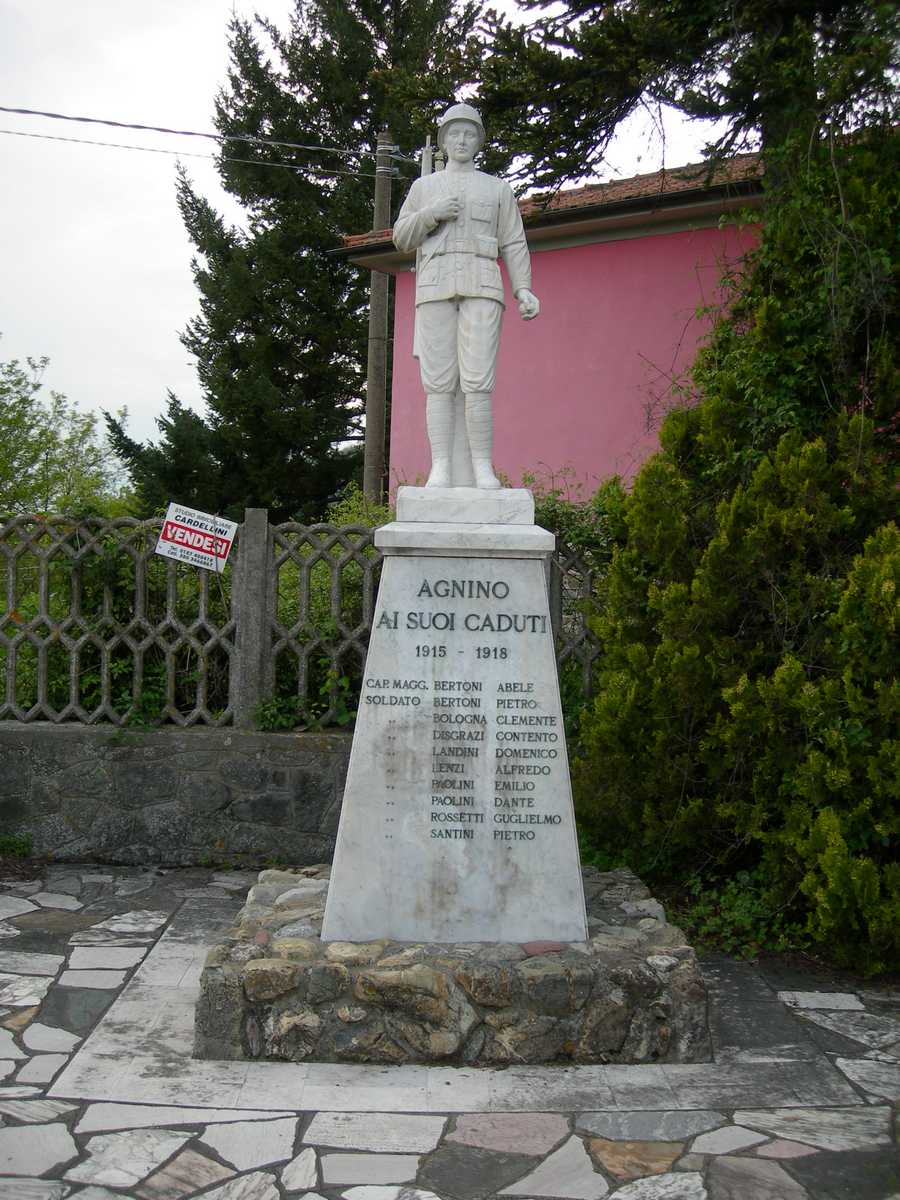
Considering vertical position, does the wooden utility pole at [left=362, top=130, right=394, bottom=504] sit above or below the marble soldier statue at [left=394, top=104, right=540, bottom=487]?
above

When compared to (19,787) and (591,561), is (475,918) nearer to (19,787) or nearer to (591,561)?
(591,561)

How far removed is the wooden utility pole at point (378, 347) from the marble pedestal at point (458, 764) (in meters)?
10.9

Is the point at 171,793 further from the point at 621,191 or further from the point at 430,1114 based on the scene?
the point at 621,191

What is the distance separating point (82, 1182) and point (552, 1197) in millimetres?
1287

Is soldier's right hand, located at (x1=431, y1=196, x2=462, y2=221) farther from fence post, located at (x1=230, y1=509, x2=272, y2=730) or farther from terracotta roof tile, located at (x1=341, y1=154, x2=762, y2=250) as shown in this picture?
terracotta roof tile, located at (x1=341, y1=154, x2=762, y2=250)

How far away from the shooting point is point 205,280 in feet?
72.3

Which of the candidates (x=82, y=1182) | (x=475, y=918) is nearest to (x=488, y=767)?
(x=475, y=918)

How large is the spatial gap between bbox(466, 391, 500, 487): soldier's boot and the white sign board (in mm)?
2371

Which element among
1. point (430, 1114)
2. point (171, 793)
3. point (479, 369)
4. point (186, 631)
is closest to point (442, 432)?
point (479, 369)

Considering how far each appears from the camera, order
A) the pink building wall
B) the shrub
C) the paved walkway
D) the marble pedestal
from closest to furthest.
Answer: the paved walkway
the marble pedestal
the shrub
the pink building wall

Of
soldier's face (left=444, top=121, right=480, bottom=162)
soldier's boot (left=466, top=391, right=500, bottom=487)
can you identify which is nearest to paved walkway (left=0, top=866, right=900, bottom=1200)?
soldier's boot (left=466, top=391, right=500, bottom=487)

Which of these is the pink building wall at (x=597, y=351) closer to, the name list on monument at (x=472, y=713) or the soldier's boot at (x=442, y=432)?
the soldier's boot at (x=442, y=432)

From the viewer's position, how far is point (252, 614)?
6.73 metres

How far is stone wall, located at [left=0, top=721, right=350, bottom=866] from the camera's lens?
6.54 m
